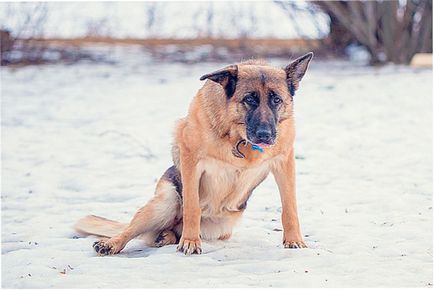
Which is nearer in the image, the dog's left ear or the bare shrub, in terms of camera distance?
the dog's left ear

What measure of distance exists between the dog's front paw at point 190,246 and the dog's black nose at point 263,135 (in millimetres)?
793

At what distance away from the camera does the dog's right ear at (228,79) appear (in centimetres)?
459

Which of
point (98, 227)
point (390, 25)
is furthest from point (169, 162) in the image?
point (390, 25)

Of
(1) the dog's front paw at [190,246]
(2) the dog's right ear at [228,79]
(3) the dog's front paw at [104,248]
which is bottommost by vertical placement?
(3) the dog's front paw at [104,248]

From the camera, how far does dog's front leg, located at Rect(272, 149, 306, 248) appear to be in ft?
15.5

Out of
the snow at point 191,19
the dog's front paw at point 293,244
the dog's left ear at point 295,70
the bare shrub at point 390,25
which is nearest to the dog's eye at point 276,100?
the dog's left ear at point 295,70

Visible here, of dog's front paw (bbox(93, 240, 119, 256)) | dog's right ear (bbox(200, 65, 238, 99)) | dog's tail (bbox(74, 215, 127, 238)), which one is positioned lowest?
dog's tail (bbox(74, 215, 127, 238))

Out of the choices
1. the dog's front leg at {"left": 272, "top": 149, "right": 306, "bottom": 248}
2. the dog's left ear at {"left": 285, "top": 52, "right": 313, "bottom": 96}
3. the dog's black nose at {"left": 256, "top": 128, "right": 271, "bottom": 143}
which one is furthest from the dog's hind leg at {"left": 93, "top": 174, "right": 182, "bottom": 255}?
the dog's left ear at {"left": 285, "top": 52, "right": 313, "bottom": 96}

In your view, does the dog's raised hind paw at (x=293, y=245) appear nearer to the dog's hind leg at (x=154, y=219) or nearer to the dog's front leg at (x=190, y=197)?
the dog's front leg at (x=190, y=197)

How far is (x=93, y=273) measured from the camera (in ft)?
13.4

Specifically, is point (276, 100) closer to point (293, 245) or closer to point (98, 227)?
point (293, 245)

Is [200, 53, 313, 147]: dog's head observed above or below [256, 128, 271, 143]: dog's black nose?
above

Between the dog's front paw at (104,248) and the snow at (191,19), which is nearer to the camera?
the dog's front paw at (104,248)

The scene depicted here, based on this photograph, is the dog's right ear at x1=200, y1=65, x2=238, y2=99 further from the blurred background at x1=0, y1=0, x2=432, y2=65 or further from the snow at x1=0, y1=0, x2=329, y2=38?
the snow at x1=0, y1=0, x2=329, y2=38
